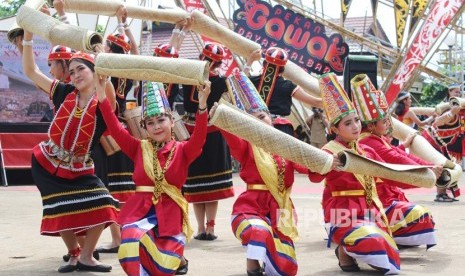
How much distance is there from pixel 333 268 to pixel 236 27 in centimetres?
1219

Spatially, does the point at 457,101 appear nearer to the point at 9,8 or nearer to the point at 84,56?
the point at 84,56

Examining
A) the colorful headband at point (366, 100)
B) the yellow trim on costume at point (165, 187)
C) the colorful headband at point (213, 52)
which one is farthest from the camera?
the colorful headband at point (213, 52)

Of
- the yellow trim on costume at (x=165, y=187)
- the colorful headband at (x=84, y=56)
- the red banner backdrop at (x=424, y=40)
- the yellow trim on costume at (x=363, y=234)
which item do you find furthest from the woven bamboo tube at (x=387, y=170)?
A: the red banner backdrop at (x=424, y=40)

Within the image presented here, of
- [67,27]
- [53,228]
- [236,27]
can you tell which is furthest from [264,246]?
[236,27]

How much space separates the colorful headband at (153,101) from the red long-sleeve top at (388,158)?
62.4 inches

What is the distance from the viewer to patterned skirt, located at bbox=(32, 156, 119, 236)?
205 inches

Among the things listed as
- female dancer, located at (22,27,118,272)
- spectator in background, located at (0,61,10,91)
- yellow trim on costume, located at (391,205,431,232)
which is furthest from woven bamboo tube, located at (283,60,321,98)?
spectator in background, located at (0,61,10,91)

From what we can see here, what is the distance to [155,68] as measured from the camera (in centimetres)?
457

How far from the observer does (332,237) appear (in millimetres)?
5477

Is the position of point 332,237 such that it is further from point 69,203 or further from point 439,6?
point 439,6

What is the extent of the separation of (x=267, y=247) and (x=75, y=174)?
4.33 feet

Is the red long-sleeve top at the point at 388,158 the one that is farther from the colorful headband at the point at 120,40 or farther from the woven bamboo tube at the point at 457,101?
the woven bamboo tube at the point at 457,101

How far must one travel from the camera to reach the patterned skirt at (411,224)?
232 inches

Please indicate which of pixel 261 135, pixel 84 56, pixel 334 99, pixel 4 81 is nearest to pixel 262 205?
pixel 334 99
